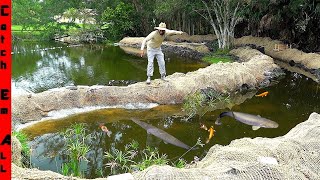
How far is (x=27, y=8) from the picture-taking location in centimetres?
3478

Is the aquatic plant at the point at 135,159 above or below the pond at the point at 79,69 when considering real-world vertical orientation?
below

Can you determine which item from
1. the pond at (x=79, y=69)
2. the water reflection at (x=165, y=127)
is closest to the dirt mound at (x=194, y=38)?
the pond at (x=79, y=69)

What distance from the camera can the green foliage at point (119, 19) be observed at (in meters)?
30.1

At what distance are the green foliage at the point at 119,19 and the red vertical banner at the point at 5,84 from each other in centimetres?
2961

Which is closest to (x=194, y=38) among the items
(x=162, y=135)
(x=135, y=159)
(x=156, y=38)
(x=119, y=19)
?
(x=119, y=19)

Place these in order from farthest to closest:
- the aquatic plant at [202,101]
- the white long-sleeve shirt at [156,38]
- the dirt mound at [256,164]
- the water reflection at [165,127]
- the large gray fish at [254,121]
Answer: the white long-sleeve shirt at [156,38], the aquatic plant at [202,101], the large gray fish at [254,121], the water reflection at [165,127], the dirt mound at [256,164]

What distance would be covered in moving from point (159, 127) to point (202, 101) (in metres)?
1.99

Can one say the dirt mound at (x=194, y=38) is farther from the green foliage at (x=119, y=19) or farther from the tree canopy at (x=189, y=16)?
the green foliage at (x=119, y=19)

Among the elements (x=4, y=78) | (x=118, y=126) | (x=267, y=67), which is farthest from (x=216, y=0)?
(x=4, y=78)

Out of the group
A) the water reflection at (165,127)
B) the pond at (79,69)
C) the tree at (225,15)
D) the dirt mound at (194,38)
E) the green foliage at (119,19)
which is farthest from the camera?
the green foliage at (119,19)

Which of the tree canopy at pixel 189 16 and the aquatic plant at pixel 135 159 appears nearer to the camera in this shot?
the aquatic plant at pixel 135 159

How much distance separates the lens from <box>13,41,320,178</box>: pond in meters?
6.35

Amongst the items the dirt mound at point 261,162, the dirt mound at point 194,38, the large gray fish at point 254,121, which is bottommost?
the large gray fish at point 254,121

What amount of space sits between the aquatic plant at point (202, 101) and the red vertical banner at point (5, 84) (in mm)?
7558
